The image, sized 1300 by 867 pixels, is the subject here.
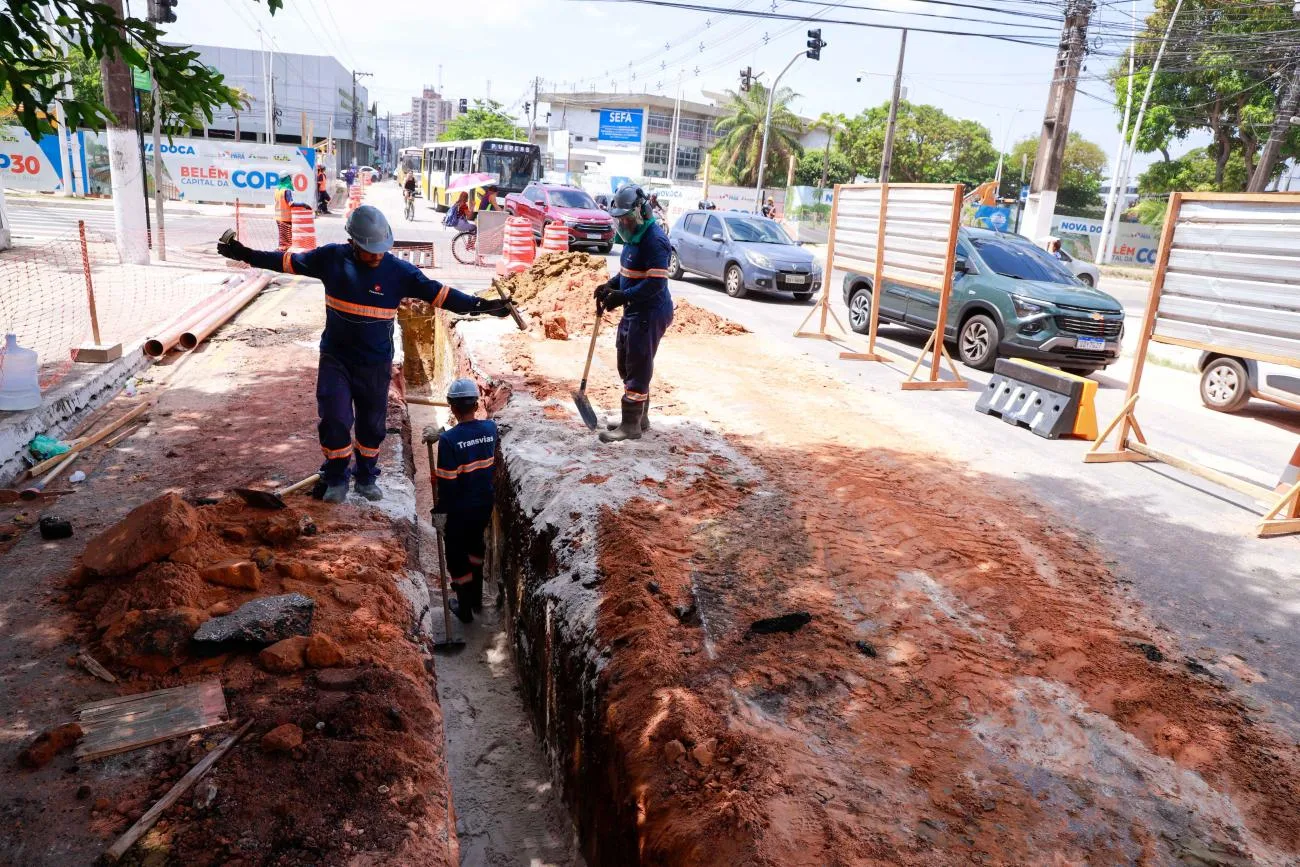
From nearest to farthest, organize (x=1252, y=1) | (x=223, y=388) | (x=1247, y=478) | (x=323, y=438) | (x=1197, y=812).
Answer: (x=1197, y=812) → (x=323, y=438) → (x=1247, y=478) → (x=223, y=388) → (x=1252, y=1)

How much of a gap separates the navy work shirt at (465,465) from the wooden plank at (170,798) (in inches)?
98.4

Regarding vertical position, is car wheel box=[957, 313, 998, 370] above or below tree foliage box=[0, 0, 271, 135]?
below

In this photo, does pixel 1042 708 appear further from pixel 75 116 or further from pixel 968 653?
pixel 75 116

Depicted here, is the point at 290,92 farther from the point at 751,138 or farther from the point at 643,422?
the point at 643,422

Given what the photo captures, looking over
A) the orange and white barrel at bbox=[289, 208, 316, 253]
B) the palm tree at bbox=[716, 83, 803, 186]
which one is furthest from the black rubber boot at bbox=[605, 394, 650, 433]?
the palm tree at bbox=[716, 83, 803, 186]

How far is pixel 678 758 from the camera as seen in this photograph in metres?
3.22

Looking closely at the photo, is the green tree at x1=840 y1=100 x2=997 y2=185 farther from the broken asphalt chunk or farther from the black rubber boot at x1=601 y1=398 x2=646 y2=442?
the broken asphalt chunk

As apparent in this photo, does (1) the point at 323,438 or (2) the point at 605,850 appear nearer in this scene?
(2) the point at 605,850

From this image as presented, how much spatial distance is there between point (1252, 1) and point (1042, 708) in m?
33.7

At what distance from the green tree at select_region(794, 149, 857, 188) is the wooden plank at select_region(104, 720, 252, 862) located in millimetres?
58614

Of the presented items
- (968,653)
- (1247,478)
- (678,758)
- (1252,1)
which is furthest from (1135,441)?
(1252,1)

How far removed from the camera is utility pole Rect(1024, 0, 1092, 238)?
58.3 feet

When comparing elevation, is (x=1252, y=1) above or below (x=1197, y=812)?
above

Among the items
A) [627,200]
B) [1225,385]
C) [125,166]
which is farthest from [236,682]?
[125,166]
